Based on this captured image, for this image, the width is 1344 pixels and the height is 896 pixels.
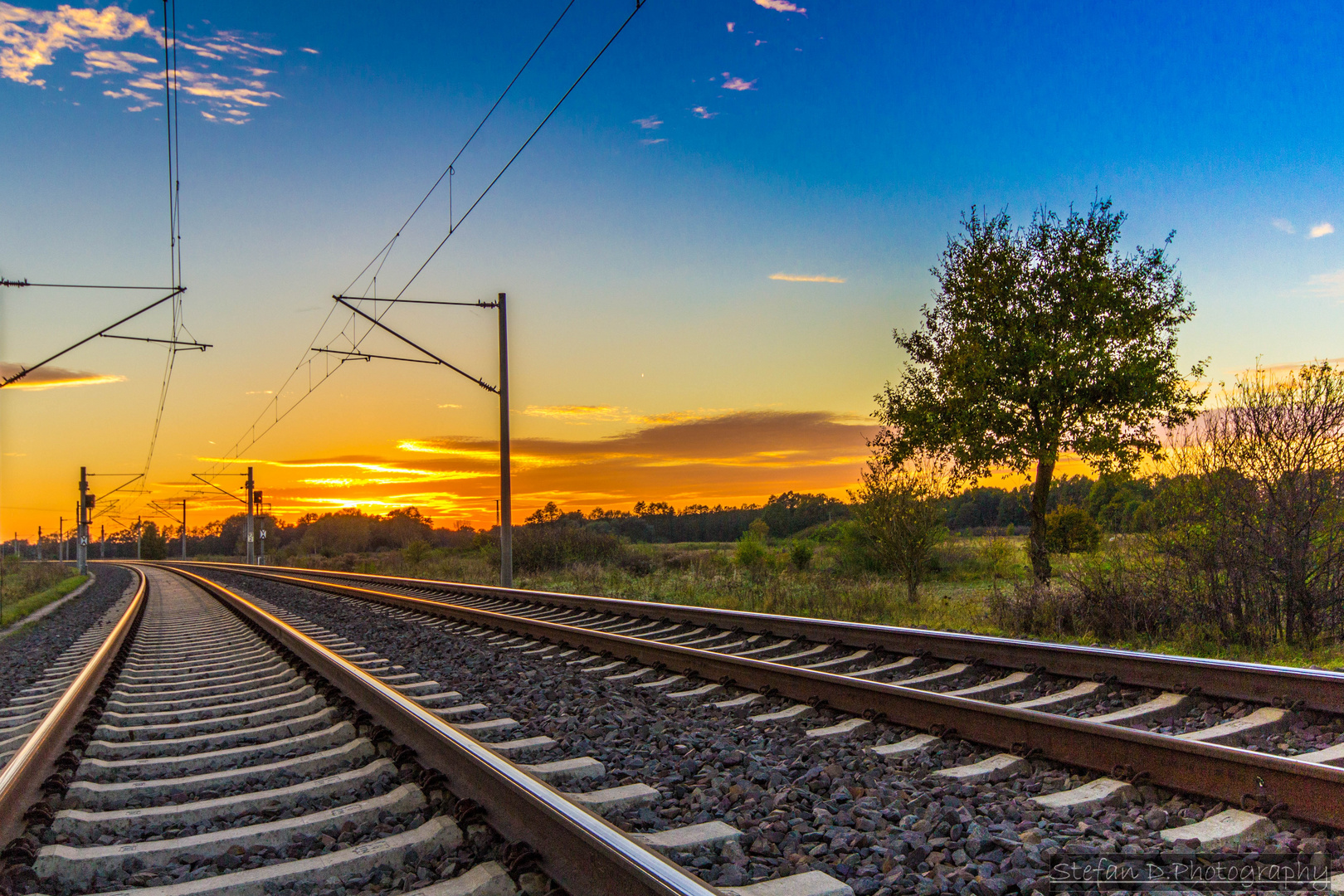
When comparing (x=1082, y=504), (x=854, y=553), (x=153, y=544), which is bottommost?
(x=153, y=544)

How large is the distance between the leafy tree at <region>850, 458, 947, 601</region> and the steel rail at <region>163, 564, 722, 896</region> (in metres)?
14.3

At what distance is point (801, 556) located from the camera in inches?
1200

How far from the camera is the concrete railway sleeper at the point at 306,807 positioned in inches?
130

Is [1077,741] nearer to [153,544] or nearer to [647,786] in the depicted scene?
[647,786]

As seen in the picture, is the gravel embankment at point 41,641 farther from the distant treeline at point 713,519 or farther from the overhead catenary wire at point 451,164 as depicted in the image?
the distant treeline at point 713,519

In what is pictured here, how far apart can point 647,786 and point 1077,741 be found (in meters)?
2.53

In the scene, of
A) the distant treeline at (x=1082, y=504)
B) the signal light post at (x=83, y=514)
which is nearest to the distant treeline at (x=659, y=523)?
the distant treeline at (x=1082, y=504)

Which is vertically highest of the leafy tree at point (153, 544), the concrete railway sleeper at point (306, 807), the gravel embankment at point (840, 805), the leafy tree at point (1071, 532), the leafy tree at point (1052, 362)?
the leafy tree at point (1052, 362)

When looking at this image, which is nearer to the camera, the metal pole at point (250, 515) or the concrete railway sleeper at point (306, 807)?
the concrete railway sleeper at point (306, 807)

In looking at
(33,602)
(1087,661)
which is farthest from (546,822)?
(33,602)

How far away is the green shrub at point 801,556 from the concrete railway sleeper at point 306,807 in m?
23.2

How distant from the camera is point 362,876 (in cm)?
348

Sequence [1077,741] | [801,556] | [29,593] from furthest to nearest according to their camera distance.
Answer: [29,593]
[801,556]
[1077,741]

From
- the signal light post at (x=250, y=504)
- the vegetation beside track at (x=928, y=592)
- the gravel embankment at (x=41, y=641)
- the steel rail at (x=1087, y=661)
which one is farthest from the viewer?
the signal light post at (x=250, y=504)
